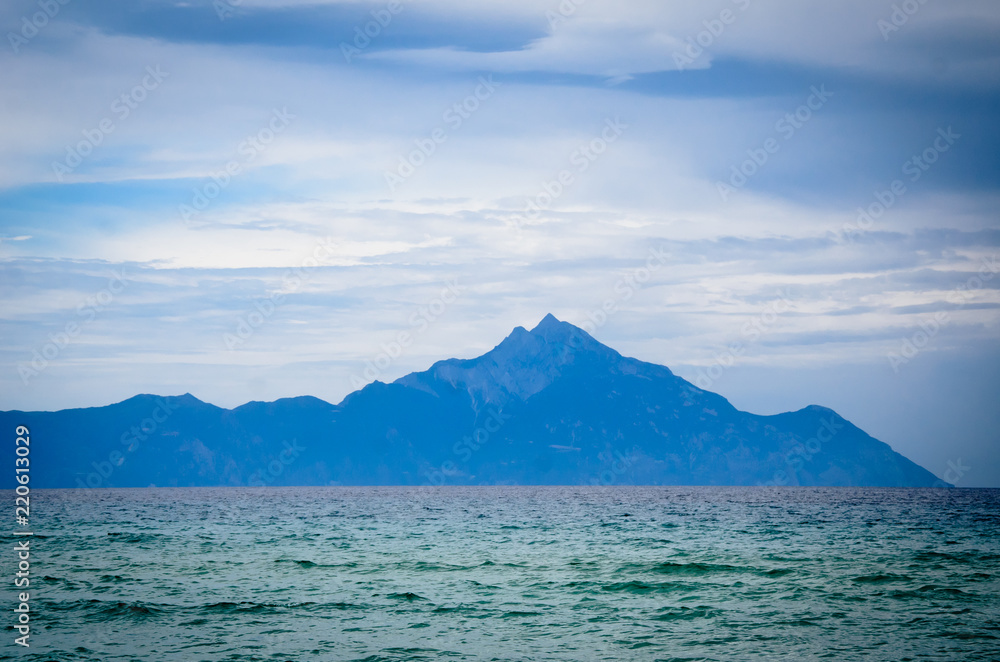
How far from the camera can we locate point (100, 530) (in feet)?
242

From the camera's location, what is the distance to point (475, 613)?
2950 centimetres

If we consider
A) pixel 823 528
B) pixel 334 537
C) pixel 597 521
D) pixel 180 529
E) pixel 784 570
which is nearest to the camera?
pixel 784 570

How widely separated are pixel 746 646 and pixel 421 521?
67.6m

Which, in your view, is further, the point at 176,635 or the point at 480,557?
the point at 480,557

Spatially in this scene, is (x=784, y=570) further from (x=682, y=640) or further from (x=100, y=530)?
(x=100, y=530)

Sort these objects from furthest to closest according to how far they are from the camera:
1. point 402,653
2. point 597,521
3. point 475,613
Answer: point 597,521, point 475,613, point 402,653

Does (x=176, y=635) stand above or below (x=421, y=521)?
above

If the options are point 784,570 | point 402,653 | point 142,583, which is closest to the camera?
point 402,653

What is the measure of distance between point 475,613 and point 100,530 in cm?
5932

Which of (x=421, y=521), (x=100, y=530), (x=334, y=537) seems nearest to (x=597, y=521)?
(x=421, y=521)

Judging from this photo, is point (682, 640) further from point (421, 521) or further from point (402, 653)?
point (421, 521)

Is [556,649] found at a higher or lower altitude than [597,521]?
higher

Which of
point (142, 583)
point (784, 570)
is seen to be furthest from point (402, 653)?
point (784, 570)

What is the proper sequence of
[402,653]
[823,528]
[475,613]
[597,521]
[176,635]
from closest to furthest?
[402,653], [176,635], [475,613], [823,528], [597,521]
